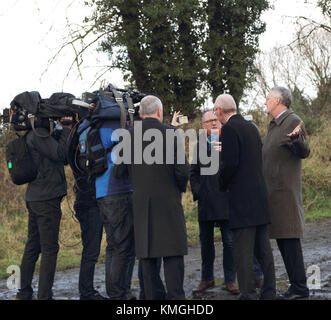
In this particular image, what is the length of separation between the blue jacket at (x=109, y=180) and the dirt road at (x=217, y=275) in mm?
1682

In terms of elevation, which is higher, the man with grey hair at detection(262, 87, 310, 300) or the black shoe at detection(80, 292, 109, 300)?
the man with grey hair at detection(262, 87, 310, 300)

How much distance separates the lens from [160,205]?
211 inches

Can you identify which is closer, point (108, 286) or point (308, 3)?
point (108, 286)

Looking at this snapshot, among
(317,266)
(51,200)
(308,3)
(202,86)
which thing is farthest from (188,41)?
(51,200)

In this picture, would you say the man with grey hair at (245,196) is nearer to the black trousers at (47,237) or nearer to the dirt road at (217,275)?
the dirt road at (217,275)

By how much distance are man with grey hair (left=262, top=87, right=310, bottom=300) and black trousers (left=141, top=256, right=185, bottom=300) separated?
1.33 m

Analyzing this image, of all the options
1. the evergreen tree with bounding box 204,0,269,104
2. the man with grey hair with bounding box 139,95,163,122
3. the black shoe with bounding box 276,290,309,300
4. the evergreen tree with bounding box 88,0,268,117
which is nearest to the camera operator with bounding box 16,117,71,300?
the man with grey hair with bounding box 139,95,163,122

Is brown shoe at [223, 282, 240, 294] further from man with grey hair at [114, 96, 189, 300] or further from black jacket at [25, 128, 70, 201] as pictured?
black jacket at [25, 128, 70, 201]

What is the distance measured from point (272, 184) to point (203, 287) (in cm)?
164

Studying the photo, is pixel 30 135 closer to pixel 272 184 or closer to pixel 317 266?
pixel 272 184

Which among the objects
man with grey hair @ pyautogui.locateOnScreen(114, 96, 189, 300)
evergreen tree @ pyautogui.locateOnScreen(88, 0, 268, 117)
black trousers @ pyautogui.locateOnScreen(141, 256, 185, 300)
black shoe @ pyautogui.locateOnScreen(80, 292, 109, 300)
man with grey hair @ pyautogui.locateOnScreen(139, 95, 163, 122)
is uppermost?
evergreen tree @ pyautogui.locateOnScreen(88, 0, 268, 117)

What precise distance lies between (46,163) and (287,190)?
2.74 meters

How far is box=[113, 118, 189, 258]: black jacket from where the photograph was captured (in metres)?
5.32

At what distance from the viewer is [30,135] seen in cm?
623
